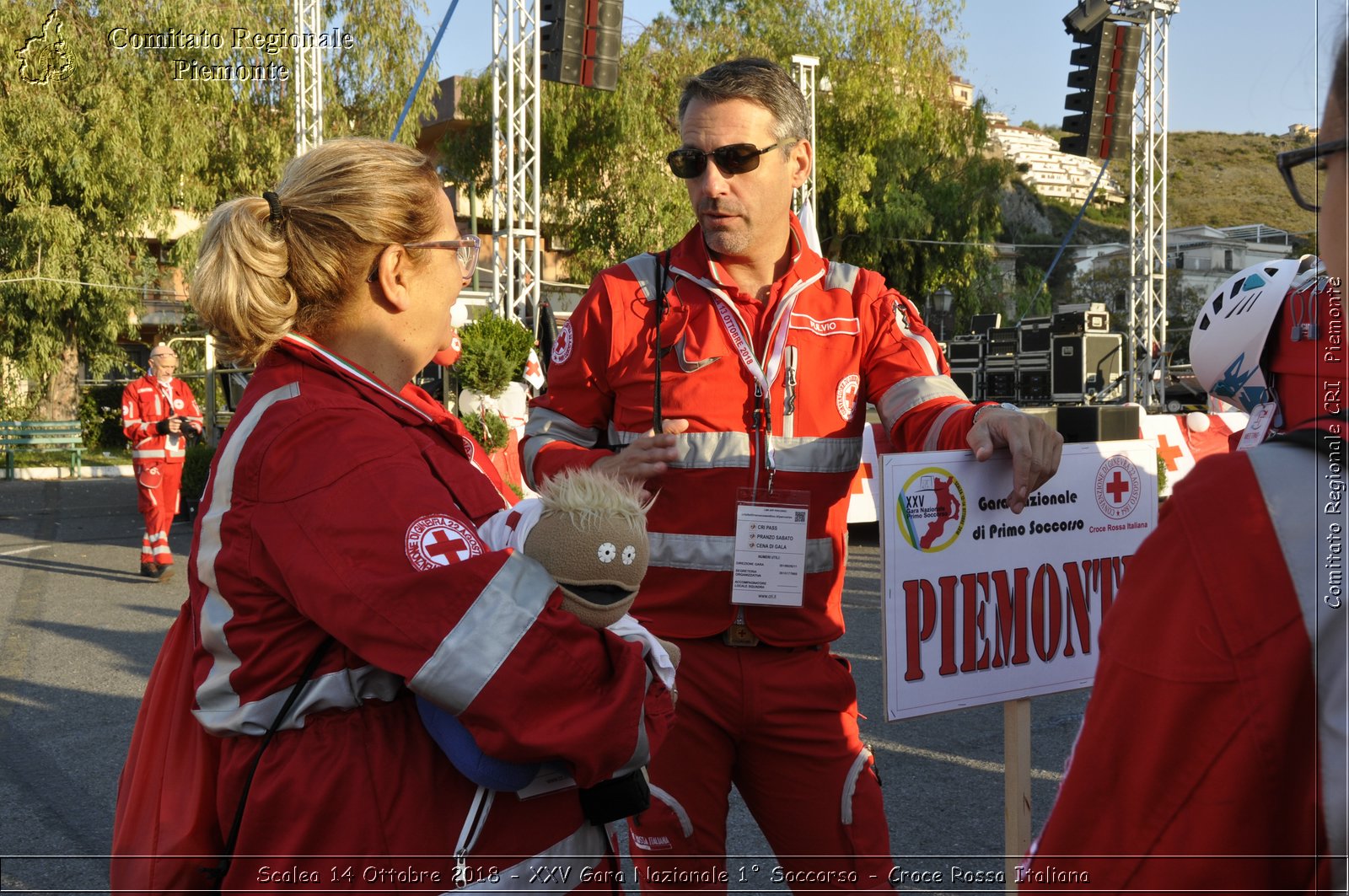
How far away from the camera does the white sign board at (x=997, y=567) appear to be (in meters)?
2.25

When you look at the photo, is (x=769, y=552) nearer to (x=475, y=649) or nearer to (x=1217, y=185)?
(x=475, y=649)

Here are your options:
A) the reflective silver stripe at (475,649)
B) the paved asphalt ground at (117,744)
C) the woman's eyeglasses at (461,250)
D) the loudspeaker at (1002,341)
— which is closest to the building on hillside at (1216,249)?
the loudspeaker at (1002,341)

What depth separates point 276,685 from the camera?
61.9 inches

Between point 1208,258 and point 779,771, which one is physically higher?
point 1208,258

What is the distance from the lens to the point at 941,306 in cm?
3322

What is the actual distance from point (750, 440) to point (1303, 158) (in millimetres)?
1647

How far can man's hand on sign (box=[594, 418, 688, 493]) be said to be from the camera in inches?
96.7

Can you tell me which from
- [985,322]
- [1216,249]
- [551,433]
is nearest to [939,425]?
[551,433]

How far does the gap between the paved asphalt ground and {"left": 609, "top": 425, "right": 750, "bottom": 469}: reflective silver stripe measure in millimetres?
2100

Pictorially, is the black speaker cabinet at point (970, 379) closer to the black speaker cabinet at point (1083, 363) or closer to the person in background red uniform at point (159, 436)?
the black speaker cabinet at point (1083, 363)

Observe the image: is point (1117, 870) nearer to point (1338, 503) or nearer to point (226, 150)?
point (1338, 503)

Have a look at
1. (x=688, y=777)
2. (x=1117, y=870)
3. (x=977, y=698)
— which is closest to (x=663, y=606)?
(x=688, y=777)

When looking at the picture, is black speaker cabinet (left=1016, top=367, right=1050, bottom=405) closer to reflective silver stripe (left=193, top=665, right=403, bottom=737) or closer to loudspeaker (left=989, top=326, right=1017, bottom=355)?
loudspeaker (left=989, top=326, right=1017, bottom=355)

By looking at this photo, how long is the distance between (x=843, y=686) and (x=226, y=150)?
915 inches
